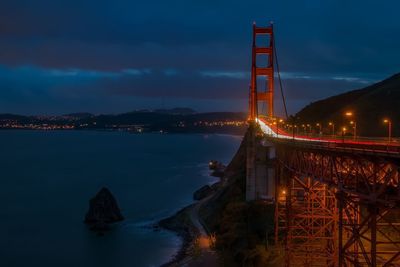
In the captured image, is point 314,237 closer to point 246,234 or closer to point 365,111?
point 246,234

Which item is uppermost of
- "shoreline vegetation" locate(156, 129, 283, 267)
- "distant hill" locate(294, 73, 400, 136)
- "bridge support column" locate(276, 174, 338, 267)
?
"distant hill" locate(294, 73, 400, 136)

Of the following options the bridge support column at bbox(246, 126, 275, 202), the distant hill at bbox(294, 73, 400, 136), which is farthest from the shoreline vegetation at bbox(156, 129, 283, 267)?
the distant hill at bbox(294, 73, 400, 136)

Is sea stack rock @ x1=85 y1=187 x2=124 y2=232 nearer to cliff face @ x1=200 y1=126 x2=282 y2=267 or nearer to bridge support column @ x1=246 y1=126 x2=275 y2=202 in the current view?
cliff face @ x1=200 y1=126 x2=282 y2=267

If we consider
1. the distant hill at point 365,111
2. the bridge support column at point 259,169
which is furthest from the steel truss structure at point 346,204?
the distant hill at point 365,111

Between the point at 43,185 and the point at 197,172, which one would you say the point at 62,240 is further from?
the point at 197,172

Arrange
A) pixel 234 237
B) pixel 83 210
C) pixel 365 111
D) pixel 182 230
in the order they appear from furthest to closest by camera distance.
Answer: pixel 365 111 < pixel 83 210 < pixel 182 230 < pixel 234 237

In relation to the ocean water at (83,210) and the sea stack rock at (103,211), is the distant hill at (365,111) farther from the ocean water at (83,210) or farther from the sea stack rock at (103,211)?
the sea stack rock at (103,211)

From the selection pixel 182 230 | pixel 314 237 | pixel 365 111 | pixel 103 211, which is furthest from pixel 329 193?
pixel 365 111
